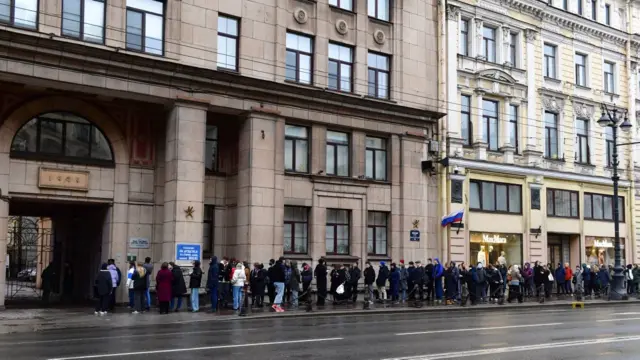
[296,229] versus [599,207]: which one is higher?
[599,207]

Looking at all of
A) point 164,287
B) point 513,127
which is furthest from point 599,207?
point 164,287

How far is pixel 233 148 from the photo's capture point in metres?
29.5

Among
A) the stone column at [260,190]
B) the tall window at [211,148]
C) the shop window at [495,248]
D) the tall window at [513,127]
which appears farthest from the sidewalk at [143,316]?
the tall window at [513,127]

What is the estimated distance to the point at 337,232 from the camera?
31.0 meters

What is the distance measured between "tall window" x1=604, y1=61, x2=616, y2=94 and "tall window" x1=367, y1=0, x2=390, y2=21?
55.4 ft

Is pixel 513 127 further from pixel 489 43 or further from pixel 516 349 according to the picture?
pixel 516 349

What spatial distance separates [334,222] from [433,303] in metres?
5.26

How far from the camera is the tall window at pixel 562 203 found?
38812mm

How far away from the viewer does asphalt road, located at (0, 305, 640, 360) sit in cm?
1309

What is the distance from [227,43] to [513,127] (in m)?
16.7

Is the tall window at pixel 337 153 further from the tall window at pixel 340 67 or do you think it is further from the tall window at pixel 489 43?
the tall window at pixel 489 43

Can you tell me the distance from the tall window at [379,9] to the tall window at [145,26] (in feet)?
32.7

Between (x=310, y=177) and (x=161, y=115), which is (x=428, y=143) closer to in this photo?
A: (x=310, y=177)

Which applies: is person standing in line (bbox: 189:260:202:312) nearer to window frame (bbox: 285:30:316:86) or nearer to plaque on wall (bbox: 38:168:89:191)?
plaque on wall (bbox: 38:168:89:191)
